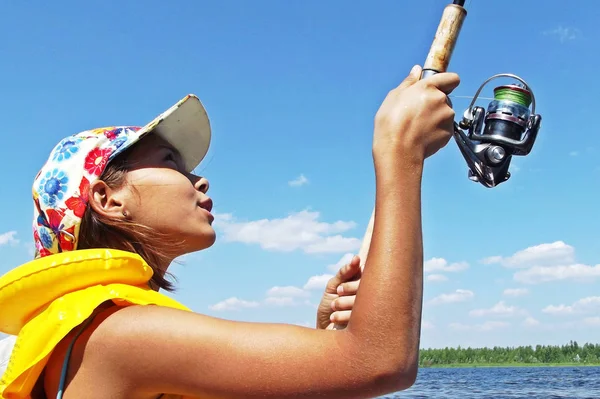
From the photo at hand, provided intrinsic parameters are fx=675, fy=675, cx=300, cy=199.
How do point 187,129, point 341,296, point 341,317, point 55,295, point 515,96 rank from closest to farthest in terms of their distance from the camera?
point 55,295
point 341,317
point 341,296
point 187,129
point 515,96

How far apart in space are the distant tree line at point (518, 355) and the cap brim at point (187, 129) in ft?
379

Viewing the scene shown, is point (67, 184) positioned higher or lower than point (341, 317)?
higher

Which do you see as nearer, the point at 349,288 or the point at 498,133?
the point at 349,288

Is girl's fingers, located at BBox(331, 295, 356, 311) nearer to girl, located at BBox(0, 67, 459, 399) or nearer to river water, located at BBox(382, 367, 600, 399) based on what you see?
girl, located at BBox(0, 67, 459, 399)

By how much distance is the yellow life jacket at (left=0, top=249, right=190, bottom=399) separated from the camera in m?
1.90

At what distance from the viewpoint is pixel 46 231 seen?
2.39m

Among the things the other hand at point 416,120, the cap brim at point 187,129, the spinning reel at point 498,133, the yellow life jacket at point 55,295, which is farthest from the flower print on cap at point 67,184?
the spinning reel at point 498,133

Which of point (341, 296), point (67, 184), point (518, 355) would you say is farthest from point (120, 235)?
point (518, 355)

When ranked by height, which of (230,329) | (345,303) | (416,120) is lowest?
(230,329)

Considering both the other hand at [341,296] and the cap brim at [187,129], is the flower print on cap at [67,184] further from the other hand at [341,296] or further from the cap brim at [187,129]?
the other hand at [341,296]

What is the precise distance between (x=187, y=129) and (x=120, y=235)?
1.98ft

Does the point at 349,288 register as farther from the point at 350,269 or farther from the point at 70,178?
the point at 70,178

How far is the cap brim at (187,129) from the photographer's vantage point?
8.61 ft

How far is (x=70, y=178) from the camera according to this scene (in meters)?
2.37
